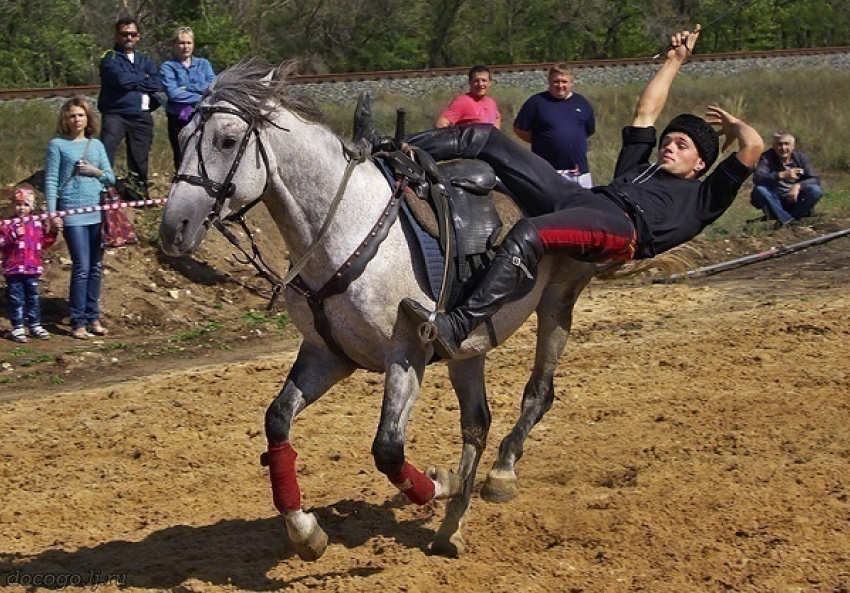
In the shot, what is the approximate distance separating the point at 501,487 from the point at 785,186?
10.0m

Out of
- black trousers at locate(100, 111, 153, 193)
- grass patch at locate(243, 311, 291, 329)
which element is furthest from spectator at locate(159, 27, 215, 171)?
grass patch at locate(243, 311, 291, 329)

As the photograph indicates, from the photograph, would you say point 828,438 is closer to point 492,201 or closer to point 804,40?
point 492,201

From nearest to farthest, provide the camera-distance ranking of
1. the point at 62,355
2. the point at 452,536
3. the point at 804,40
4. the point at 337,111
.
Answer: the point at 452,536
the point at 62,355
the point at 337,111
the point at 804,40

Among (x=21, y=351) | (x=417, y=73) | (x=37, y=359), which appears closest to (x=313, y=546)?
(x=37, y=359)

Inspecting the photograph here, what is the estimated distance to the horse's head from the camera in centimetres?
504

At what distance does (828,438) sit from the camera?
7172mm

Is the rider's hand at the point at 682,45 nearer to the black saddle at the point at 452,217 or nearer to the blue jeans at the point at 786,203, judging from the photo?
the black saddle at the point at 452,217

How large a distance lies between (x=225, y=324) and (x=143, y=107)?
93.9 inches

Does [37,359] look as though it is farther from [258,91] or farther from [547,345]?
[258,91]

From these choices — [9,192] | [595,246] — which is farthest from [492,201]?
[9,192]

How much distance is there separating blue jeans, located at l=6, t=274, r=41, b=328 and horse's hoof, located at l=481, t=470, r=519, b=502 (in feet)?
18.0

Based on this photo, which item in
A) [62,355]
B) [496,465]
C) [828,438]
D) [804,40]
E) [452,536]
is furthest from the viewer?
[804,40]

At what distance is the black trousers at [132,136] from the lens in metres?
12.1

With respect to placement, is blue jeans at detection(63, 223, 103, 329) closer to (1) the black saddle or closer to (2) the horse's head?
(1) the black saddle
